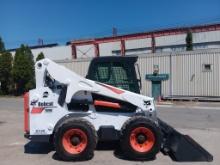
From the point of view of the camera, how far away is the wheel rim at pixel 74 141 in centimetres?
820

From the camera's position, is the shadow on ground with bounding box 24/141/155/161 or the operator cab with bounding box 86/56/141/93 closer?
the shadow on ground with bounding box 24/141/155/161

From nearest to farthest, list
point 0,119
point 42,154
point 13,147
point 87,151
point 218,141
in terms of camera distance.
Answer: point 87,151, point 42,154, point 13,147, point 218,141, point 0,119

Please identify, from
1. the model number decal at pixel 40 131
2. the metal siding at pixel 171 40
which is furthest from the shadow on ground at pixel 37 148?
the metal siding at pixel 171 40

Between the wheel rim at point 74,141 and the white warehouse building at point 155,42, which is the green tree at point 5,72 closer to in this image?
the white warehouse building at point 155,42

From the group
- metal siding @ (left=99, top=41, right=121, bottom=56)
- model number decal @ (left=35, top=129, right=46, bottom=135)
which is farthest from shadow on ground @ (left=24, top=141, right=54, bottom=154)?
metal siding @ (left=99, top=41, right=121, bottom=56)

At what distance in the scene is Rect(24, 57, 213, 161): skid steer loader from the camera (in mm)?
8203

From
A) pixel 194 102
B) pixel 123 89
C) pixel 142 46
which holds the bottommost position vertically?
pixel 194 102

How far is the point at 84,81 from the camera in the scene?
8539 mm

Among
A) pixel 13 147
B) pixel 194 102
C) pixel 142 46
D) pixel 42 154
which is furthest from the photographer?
pixel 142 46

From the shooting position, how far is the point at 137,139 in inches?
327

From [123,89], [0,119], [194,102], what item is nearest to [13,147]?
[123,89]

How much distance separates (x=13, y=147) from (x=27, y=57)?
1279 inches

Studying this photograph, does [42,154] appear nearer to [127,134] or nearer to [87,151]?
[87,151]

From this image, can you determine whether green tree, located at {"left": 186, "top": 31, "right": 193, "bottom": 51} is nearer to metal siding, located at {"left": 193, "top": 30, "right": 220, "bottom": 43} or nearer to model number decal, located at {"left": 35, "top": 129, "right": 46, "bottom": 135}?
metal siding, located at {"left": 193, "top": 30, "right": 220, "bottom": 43}
